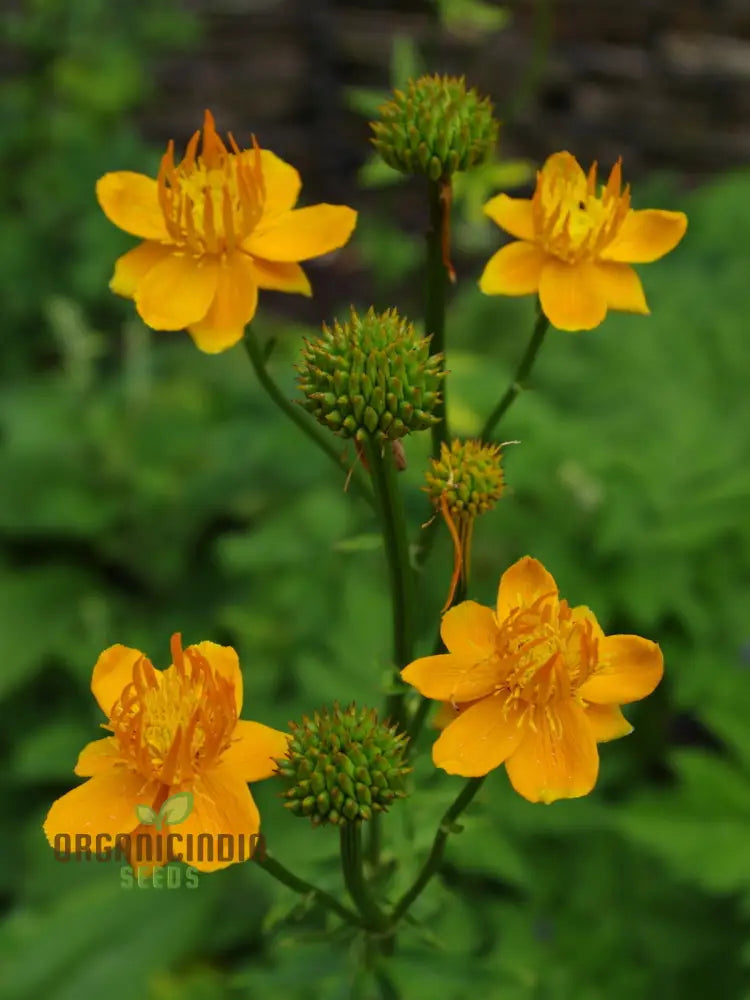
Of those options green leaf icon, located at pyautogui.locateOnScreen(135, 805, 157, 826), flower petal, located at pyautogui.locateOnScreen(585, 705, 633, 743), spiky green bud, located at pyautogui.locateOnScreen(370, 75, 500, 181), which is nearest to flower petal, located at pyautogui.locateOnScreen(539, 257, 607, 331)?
spiky green bud, located at pyautogui.locateOnScreen(370, 75, 500, 181)

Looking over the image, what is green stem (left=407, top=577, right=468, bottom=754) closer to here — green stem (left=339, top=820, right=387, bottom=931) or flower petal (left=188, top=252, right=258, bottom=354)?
green stem (left=339, top=820, right=387, bottom=931)

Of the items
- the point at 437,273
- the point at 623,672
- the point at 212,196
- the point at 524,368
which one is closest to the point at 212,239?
the point at 212,196

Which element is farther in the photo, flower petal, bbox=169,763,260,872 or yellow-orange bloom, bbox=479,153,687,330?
yellow-orange bloom, bbox=479,153,687,330

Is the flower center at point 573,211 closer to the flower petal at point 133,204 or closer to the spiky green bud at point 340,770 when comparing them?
the flower petal at point 133,204

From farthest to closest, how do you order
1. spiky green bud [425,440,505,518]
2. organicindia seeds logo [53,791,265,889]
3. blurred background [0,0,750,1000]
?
blurred background [0,0,750,1000]
spiky green bud [425,440,505,518]
organicindia seeds logo [53,791,265,889]

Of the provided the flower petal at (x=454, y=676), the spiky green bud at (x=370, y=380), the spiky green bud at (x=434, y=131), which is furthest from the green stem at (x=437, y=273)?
the flower petal at (x=454, y=676)

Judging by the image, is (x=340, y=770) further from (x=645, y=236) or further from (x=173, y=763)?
(x=645, y=236)
